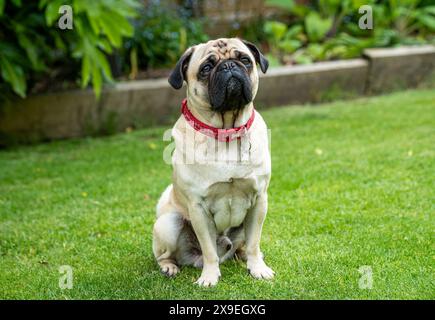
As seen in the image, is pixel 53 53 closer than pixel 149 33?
Yes

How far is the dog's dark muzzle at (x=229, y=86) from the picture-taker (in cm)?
421

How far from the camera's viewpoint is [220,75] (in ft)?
13.9

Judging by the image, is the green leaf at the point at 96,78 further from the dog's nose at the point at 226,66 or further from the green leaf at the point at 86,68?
the dog's nose at the point at 226,66

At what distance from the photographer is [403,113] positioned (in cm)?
877

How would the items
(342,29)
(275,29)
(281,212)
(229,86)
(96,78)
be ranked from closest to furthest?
(229,86) → (281,212) → (96,78) → (275,29) → (342,29)

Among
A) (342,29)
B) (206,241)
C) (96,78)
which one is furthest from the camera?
(342,29)

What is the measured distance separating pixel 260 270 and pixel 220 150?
81 cm

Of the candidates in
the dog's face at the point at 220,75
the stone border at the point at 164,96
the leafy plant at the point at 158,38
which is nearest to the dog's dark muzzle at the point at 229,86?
the dog's face at the point at 220,75

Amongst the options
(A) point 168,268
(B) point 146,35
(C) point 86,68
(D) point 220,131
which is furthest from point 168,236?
(B) point 146,35

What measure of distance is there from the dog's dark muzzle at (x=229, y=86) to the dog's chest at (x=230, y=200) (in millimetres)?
461

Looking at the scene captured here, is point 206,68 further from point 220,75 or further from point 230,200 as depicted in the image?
point 230,200
